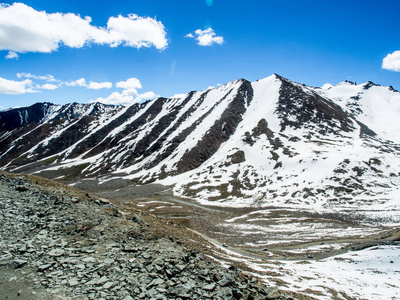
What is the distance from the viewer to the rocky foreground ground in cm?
925

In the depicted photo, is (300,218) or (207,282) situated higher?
(207,282)

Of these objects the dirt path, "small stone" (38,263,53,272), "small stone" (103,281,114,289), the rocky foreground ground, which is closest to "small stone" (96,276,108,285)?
the rocky foreground ground

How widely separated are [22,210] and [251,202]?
78.6 metres

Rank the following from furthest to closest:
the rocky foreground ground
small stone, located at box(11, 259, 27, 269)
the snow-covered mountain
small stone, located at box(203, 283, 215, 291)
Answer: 1. the snow-covered mountain
2. small stone, located at box(11, 259, 27, 269)
3. small stone, located at box(203, 283, 215, 291)
4. the rocky foreground ground

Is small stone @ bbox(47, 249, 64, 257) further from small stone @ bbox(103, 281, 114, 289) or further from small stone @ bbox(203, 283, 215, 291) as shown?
small stone @ bbox(203, 283, 215, 291)

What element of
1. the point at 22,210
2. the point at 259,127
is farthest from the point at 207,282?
the point at 259,127

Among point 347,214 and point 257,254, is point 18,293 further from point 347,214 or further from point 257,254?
point 347,214

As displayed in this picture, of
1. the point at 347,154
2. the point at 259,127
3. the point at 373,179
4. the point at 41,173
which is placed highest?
the point at 259,127

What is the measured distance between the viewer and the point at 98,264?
10.7 m

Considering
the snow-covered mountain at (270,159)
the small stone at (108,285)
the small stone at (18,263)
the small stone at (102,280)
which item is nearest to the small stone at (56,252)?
the small stone at (18,263)

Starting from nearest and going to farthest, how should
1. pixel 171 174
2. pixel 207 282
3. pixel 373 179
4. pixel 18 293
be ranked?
1. pixel 18 293
2. pixel 207 282
3. pixel 373 179
4. pixel 171 174

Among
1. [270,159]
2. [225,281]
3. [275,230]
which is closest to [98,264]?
[225,281]

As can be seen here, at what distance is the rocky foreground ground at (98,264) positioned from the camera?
925cm

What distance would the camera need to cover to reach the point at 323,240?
154 ft
